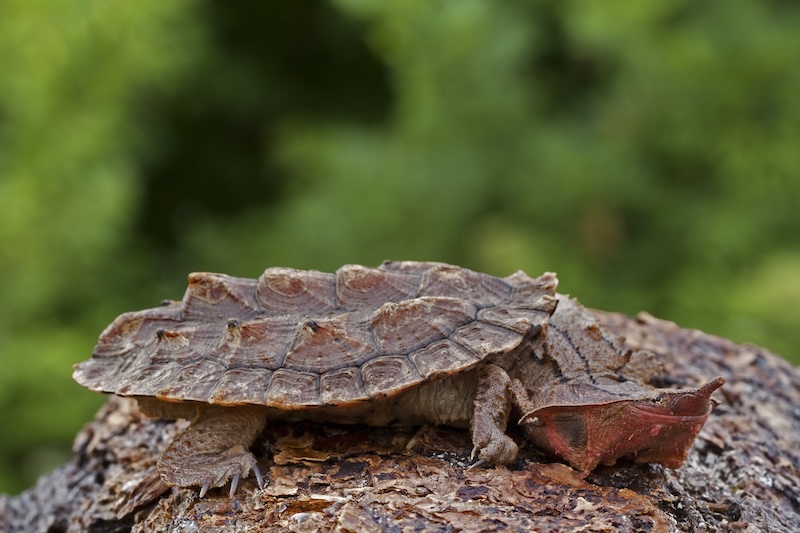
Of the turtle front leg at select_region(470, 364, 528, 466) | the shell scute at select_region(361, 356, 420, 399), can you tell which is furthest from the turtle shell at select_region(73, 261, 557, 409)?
the turtle front leg at select_region(470, 364, 528, 466)

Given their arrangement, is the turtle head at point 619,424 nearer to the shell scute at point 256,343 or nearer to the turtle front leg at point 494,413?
the turtle front leg at point 494,413

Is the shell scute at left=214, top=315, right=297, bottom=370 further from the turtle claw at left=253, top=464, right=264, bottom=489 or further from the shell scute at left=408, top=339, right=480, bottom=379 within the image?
the shell scute at left=408, top=339, right=480, bottom=379

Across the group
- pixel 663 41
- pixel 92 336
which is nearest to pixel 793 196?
pixel 663 41

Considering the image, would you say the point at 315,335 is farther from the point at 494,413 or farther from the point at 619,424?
the point at 619,424

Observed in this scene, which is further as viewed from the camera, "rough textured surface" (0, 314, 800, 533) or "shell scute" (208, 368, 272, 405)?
"shell scute" (208, 368, 272, 405)

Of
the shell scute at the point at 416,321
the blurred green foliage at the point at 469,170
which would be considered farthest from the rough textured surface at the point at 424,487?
the blurred green foliage at the point at 469,170

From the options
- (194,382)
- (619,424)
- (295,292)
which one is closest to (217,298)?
(295,292)
